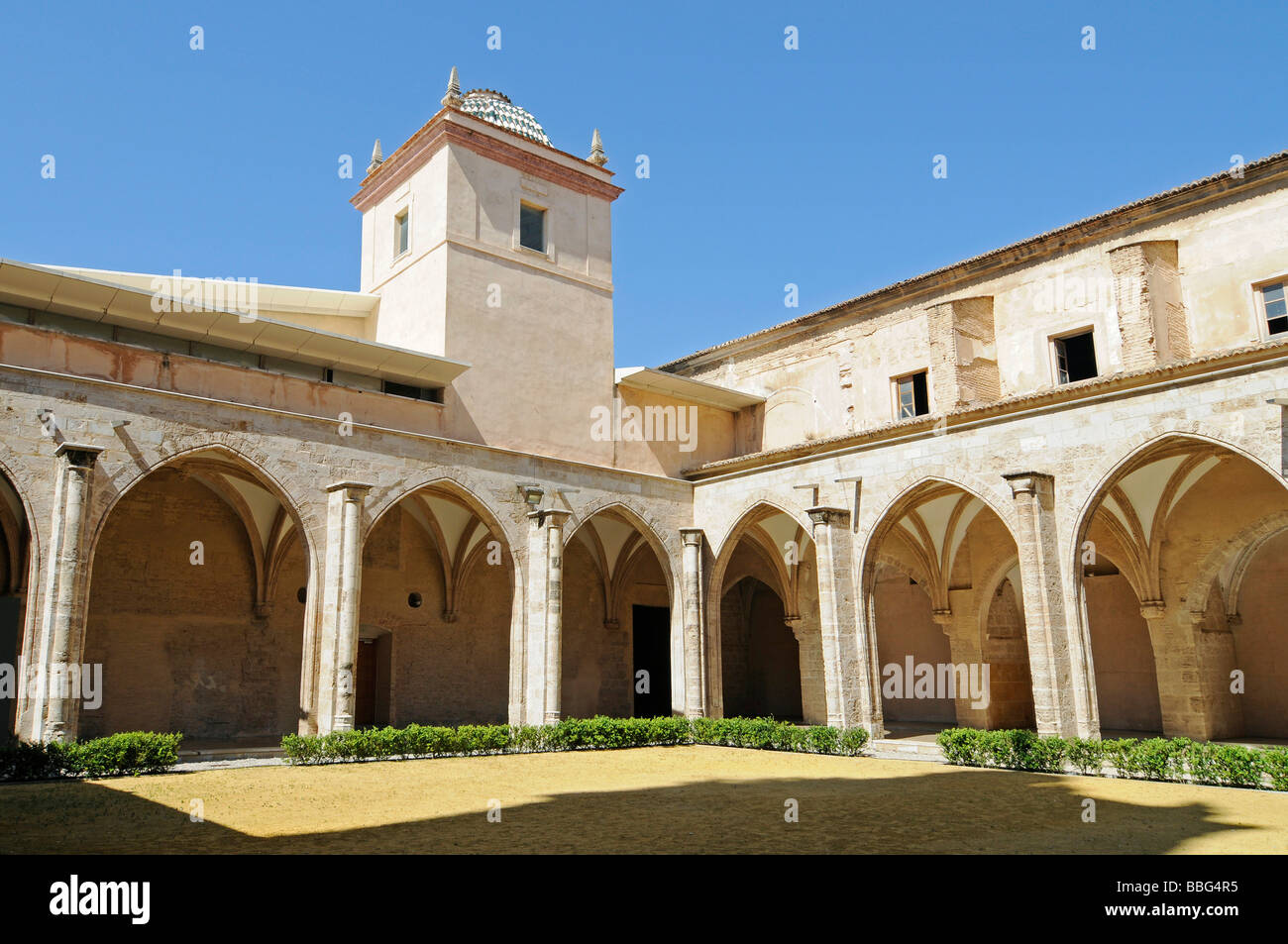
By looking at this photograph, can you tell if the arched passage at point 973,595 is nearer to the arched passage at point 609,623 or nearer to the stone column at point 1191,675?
the stone column at point 1191,675

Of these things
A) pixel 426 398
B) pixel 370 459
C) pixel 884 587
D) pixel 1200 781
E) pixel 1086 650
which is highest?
pixel 426 398

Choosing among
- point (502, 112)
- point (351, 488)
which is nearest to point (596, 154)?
point (502, 112)

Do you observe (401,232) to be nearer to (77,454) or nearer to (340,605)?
(340,605)

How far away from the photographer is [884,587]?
23.1 meters

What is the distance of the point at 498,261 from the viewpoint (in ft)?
62.2

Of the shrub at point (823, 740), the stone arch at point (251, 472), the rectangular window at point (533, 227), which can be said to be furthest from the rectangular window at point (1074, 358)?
the stone arch at point (251, 472)

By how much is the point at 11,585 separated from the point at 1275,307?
19.9 m

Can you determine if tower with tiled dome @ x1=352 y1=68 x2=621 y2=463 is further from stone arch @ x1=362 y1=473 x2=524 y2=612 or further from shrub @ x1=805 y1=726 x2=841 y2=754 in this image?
shrub @ x1=805 y1=726 x2=841 y2=754

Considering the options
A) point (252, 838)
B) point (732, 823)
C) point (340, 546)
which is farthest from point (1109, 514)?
point (252, 838)

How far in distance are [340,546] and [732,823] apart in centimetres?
847

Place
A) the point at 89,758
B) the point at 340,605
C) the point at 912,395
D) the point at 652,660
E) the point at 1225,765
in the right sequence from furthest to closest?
1. the point at 652,660
2. the point at 912,395
3. the point at 340,605
4. the point at 89,758
5. the point at 1225,765

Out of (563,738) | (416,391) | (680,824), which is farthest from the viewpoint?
(416,391)

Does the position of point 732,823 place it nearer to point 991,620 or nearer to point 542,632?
point 542,632

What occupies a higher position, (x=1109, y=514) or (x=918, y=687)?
(x=1109, y=514)
